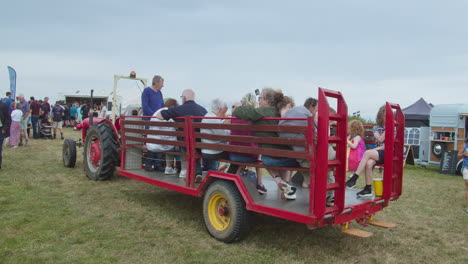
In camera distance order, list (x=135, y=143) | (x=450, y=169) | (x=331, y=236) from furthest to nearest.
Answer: (x=450, y=169), (x=135, y=143), (x=331, y=236)

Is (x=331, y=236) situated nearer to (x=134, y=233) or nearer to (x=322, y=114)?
(x=322, y=114)

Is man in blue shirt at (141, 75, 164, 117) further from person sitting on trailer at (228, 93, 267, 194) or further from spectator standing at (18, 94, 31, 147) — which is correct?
spectator standing at (18, 94, 31, 147)

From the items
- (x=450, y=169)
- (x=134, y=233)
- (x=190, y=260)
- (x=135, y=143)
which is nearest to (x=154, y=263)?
(x=190, y=260)

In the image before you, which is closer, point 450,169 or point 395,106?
point 395,106

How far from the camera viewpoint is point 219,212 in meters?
4.42

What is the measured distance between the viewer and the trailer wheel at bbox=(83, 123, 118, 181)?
6.87 m

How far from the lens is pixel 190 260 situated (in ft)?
12.5

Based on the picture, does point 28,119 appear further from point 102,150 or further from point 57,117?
point 102,150

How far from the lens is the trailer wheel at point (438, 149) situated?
1134 centimetres

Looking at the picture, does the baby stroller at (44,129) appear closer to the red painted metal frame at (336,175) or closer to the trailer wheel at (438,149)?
the red painted metal frame at (336,175)

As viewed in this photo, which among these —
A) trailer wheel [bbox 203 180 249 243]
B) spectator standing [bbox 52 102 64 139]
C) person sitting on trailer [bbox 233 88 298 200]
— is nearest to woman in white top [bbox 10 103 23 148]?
spectator standing [bbox 52 102 64 139]

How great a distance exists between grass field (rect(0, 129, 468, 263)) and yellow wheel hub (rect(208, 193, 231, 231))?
7.7 inches

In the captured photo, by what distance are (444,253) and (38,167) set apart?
8.23 metres


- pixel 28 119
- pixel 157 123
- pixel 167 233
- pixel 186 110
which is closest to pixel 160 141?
pixel 157 123
